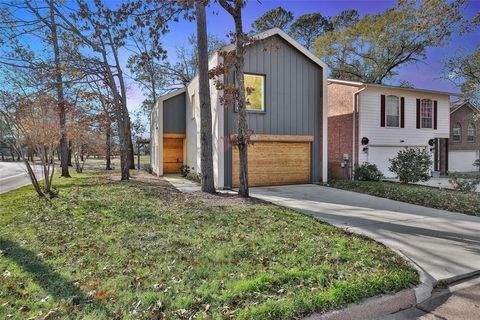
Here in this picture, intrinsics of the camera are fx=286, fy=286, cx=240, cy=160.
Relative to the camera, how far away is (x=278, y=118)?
40.2ft

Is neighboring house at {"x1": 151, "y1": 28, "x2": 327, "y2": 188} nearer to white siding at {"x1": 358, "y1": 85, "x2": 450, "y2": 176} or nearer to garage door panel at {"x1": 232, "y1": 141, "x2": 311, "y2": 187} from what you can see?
garage door panel at {"x1": 232, "y1": 141, "x2": 311, "y2": 187}

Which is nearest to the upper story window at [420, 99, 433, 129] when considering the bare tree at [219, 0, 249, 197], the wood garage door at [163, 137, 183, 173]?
the bare tree at [219, 0, 249, 197]

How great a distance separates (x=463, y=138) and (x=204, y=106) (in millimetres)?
21791

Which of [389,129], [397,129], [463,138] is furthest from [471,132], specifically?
[389,129]

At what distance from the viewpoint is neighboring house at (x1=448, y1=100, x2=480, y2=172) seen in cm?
2134

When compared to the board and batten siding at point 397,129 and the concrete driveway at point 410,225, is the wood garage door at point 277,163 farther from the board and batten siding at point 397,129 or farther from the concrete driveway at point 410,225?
the board and batten siding at point 397,129

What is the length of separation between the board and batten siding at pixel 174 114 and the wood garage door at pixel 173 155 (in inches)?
66.6

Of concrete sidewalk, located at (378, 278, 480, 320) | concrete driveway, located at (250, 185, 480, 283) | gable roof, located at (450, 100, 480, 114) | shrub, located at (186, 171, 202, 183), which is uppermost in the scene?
gable roof, located at (450, 100, 480, 114)

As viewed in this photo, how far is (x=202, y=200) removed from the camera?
8367 millimetres

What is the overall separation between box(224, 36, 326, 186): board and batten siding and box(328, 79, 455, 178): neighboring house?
10.2 feet

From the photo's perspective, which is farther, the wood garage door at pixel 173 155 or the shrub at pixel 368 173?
the wood garage door at pixel 173 155

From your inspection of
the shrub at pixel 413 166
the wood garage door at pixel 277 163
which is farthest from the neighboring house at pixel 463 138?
the wood garage door at pixel 277 163

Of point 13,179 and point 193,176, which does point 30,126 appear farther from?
point 13,179

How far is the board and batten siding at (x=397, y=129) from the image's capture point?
14.9m
